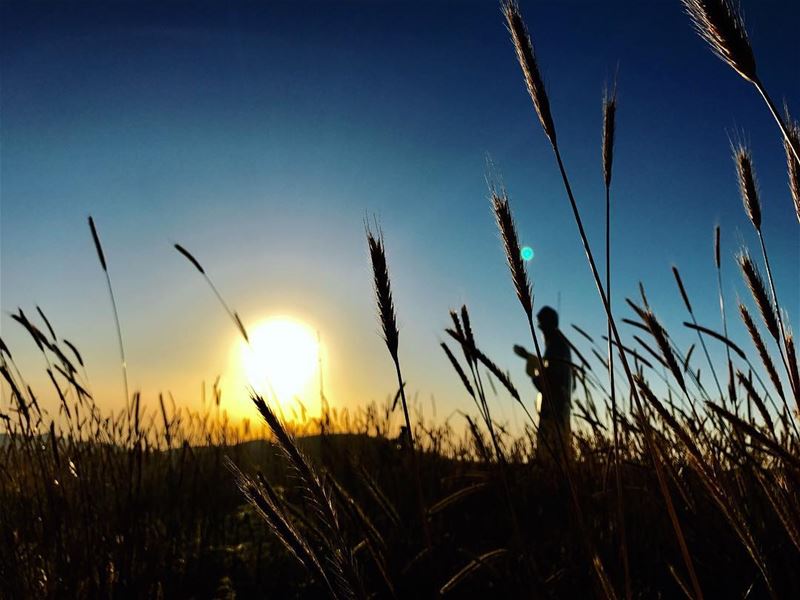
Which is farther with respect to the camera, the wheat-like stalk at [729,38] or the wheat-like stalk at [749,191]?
the wheat-like stalk at [749,191]

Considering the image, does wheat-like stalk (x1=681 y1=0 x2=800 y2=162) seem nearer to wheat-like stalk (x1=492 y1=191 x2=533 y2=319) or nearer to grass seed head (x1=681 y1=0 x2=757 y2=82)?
grass seed head (x1=681 y1=0 x2=757 y2=82)

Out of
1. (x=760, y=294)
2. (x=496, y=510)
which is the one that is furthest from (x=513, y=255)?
(x=496, y=510)

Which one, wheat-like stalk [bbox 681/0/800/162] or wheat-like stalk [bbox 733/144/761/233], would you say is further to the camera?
wheat-like stalk [bbox 733/144/761/233]

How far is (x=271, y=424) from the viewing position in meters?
0.69

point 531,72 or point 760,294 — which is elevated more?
point 531,72

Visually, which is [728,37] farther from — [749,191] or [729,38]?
[749,191]

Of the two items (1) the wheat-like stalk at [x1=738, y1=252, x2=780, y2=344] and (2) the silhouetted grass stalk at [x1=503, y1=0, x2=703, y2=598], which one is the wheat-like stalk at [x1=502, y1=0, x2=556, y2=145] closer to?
(2) the silhouetted grass stalk at [x1=503, y1=0, x2=703, y2=598]

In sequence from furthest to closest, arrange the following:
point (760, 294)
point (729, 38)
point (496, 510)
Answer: point (496, 510), point (760, 294), point (729, 38)

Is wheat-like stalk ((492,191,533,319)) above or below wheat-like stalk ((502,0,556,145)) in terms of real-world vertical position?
below

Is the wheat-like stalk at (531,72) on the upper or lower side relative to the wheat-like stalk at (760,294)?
upper

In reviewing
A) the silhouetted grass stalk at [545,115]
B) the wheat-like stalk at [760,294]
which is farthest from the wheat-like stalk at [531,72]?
the wheat-like stalk at [760,294]

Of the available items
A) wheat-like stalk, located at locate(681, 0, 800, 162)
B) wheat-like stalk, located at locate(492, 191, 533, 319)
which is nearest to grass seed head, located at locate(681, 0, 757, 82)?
wheat-like stalk, located at locate(681, 0, 800, 162)

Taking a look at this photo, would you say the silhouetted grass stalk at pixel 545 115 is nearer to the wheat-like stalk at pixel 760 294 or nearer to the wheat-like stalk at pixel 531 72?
the wheat-like stalk at pixel 531 72

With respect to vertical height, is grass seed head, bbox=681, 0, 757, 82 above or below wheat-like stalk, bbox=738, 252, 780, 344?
above
